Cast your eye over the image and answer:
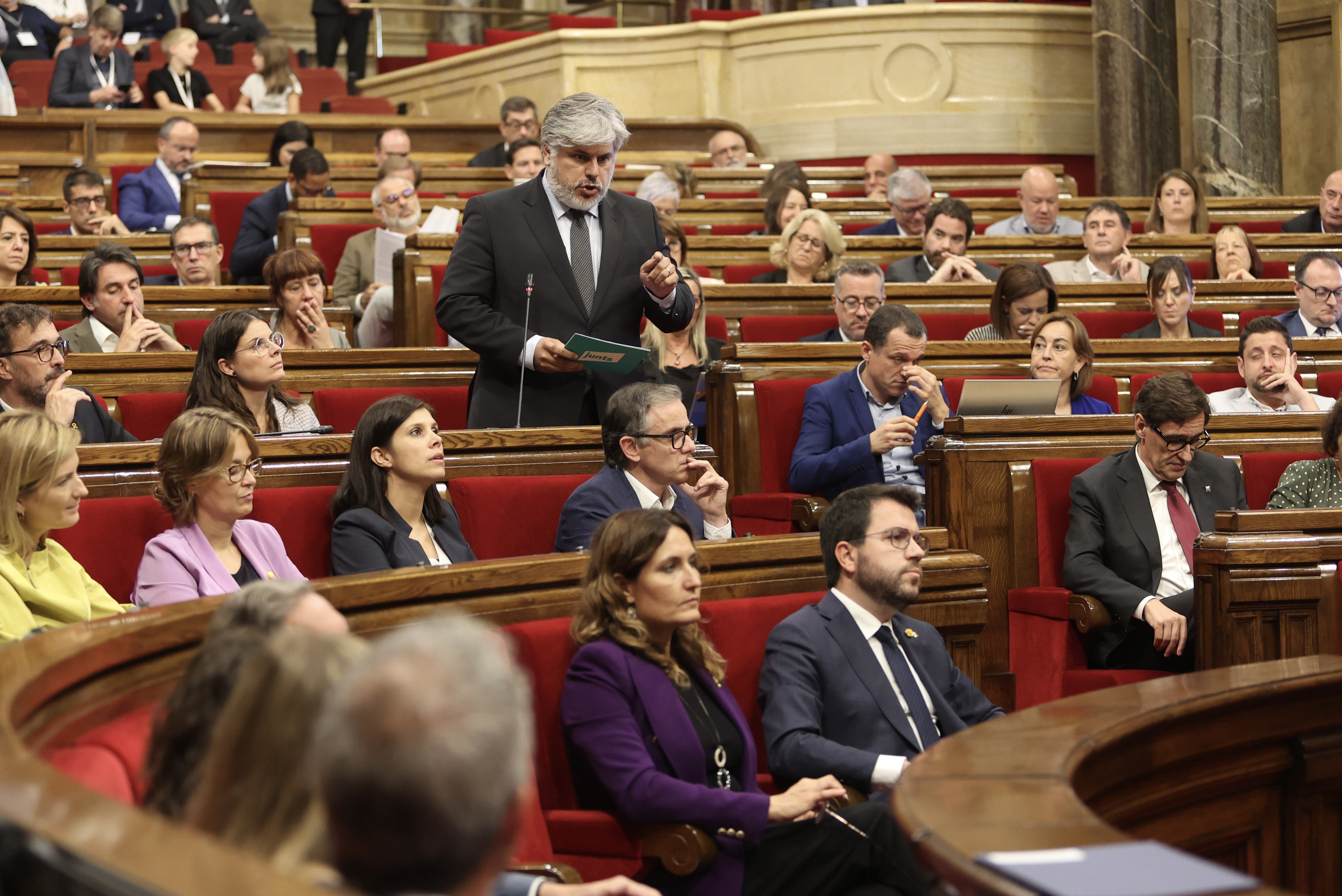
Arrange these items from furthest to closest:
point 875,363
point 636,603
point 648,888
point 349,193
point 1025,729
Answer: point 349,193, point 875,363, point 636,603, point 648,888, point 1025,729

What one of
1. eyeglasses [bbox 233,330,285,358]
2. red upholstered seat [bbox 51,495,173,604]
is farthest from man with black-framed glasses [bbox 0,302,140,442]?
red upholstered seat [bbox 51,495,173,604]

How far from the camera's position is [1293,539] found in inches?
93.0

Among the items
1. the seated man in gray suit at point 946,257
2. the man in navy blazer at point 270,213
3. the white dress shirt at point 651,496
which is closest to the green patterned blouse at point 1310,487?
the white dress shirt at point 651,496

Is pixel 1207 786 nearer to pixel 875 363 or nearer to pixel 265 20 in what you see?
pixel 875 363

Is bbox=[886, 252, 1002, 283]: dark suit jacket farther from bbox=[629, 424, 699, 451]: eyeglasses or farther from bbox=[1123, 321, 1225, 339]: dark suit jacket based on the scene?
bbox=[629, 424, 699, 451]: eyeglasses

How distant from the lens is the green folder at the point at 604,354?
8.71 ft

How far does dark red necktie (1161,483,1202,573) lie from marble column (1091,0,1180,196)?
4.88m

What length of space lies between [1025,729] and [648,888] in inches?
17.7

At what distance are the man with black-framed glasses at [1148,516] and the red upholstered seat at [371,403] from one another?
1.34 meters

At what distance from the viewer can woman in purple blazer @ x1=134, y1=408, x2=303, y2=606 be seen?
A: 216 centimetres

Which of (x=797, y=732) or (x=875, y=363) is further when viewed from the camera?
(x=875, y=363)

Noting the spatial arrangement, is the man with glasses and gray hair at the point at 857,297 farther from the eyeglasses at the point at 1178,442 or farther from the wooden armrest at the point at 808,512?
the eyeglasses at the point at 1178,442

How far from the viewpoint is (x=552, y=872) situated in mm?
1624

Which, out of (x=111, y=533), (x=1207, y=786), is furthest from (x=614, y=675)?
(x=111, y=533)
